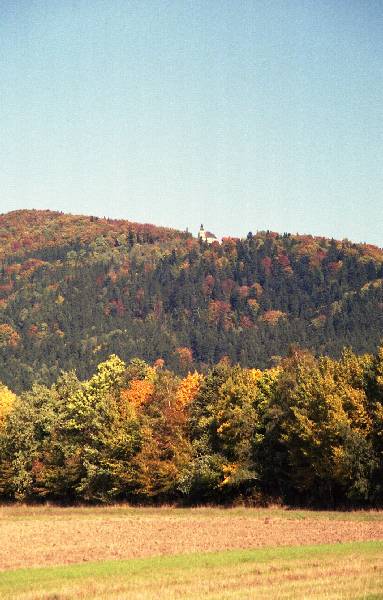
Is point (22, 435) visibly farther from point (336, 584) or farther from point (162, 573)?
point (336, 584)

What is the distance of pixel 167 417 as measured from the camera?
255ft

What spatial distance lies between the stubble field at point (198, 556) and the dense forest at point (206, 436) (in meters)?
4.73

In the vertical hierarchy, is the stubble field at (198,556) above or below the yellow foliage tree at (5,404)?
below

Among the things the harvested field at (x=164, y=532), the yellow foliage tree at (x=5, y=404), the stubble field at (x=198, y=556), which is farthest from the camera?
the yellow foliage tree at (x=5, y=404)

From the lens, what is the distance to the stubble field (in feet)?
103

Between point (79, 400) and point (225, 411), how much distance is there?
1929 cm

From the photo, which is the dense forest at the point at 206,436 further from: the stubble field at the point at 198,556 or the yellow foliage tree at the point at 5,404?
the stubble field at the point at 198,556

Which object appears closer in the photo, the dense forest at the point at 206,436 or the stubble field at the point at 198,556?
the stubble field at the point at 198,556

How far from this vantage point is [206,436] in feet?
246

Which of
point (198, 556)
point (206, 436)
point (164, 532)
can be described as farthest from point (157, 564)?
point (206, 436)

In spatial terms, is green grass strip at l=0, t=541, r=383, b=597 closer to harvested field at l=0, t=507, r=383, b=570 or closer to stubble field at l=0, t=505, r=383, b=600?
stubble field at l=0, t=505, r=383, b=600

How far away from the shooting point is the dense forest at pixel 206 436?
63312 millimetres

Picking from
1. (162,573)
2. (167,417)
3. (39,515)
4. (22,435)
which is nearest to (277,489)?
(167,417)

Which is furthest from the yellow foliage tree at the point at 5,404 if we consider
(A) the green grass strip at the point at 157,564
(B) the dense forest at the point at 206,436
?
(A) the green grass strip at the point at 157,564
